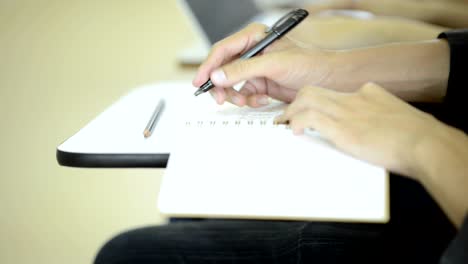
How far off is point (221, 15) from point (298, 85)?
108cm

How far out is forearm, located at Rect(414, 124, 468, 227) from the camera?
0.55 metres

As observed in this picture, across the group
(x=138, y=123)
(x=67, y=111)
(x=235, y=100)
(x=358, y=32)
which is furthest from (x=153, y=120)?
(x=67, y=111)

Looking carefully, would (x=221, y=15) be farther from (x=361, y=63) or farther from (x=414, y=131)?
(x=414, y=131)

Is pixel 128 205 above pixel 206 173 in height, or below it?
below

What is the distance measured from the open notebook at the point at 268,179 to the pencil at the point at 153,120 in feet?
0.27

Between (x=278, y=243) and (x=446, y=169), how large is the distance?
244mm

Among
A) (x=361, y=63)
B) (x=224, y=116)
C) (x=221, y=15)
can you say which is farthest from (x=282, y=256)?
(x=221, y=15)

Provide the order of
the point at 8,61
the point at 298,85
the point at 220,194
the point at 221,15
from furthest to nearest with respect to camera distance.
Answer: the point at 8,61
the point at 221,15
the point at 298,85
the point at 220,194

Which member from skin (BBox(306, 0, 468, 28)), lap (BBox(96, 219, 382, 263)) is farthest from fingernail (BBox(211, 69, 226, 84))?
skin (BBox(306, 0, 468, 28))

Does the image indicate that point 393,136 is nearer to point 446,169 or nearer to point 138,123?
point 446,169

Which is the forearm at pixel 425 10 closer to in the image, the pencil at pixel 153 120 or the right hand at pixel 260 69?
the right hand at pixel 260 69

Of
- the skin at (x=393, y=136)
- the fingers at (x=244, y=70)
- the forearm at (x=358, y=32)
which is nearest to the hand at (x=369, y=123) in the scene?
the skin at (x=393, y=136)

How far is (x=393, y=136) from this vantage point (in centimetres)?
60

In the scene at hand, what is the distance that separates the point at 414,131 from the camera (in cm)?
60
